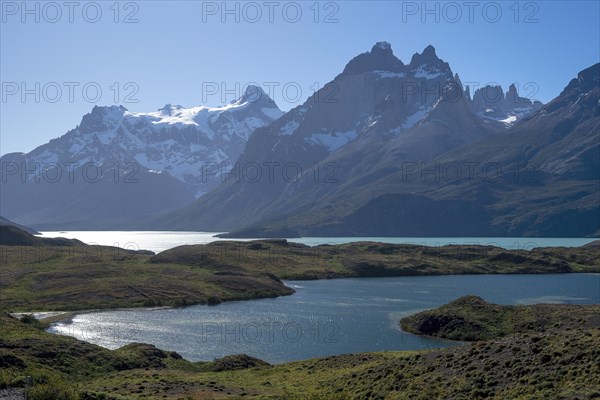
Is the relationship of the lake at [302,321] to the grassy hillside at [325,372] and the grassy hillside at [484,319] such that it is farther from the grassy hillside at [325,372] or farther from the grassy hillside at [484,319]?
the grassy hillside at [325,372]

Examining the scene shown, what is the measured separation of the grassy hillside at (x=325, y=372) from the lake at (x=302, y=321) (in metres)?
12.4

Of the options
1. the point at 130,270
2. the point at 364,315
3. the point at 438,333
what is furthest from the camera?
the point at 130,270

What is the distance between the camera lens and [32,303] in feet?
419

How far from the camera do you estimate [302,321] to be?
359 feet

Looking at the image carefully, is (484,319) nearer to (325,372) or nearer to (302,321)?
(302,321)

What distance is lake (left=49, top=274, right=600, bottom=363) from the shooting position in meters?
88.1

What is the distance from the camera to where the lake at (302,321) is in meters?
88.1

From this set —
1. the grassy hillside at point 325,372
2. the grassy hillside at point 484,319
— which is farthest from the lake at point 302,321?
the grassy hillside at point 325,372

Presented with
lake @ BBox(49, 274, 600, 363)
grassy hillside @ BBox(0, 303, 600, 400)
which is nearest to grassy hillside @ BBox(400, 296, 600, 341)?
lake @ BBox(49, 274, 600, 363)

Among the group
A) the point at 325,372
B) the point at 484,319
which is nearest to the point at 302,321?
the point at 484,319

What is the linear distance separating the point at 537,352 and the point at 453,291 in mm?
113214

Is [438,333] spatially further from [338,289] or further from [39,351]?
[338,289]

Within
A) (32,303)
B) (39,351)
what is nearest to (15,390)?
(39,351)

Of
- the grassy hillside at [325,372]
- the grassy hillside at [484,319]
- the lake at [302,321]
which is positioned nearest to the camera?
the grassy hillside at [325,372]
